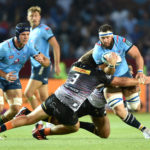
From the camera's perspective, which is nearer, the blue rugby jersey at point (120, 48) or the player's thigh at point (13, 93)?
the blue rugby jersey at point (120, 48)

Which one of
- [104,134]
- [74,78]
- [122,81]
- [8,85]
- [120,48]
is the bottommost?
[104,134]

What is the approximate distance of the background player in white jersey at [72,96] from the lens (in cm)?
711

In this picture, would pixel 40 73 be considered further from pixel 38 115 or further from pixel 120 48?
pixel 38 115

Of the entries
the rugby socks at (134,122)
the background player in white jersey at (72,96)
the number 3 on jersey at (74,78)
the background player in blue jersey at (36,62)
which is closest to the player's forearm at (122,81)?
the background player in white jersey at (72,96)

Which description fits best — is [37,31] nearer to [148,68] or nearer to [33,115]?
[33,115]

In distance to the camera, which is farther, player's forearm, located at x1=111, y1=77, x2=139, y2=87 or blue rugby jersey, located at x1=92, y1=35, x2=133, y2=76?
blue rugby jersey, located at x1=92, y1=35, x2=133, y2=76

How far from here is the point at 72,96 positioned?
7.12m

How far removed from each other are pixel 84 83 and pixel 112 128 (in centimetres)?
358

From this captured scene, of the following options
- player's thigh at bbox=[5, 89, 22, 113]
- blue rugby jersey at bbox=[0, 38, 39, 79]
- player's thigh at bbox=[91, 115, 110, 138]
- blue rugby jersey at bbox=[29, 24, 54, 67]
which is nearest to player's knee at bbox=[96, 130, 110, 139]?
player's thigh at bbox=[91, 115, 110, 138]

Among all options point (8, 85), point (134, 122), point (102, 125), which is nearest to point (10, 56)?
point (8, 85)

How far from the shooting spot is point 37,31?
10.1 metres

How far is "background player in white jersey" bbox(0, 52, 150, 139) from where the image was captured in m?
7.11

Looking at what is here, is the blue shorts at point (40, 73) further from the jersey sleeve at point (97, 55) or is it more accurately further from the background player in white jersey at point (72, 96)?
the background player in white jersey at point (72, 96)

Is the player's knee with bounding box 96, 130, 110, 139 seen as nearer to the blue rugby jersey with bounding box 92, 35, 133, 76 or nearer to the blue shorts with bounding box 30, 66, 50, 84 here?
the blue rugby jersey with bounding box 92, 35, 133, 76
